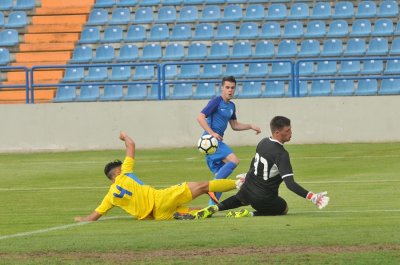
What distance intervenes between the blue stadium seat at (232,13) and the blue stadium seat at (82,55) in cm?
417

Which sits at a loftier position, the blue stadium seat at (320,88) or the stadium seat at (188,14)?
the stadium seat at (188,14)

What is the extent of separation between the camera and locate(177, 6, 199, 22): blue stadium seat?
106 ft

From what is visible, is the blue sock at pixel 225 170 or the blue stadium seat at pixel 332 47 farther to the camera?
the blue stadium seat at pixel 332 47

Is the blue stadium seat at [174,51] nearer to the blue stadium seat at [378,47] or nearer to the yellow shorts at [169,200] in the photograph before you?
the blue stadium seat at [378,47]

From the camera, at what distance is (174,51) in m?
31.0

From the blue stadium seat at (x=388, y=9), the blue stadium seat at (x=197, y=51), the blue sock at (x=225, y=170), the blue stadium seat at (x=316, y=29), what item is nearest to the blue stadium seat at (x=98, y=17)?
the blue stadium seat at (x=197, y=51)

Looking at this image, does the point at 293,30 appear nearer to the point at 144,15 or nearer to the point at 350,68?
the point at 350,68

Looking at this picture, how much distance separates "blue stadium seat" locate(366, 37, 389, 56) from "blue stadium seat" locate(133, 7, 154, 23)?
23.1 feet

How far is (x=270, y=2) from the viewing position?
107 ft

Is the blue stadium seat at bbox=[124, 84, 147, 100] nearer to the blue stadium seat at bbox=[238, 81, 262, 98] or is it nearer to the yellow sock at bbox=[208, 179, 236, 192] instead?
the blue stadium seat at bbox=[238, 81, 262, 98]

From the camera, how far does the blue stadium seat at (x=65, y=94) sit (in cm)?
2983

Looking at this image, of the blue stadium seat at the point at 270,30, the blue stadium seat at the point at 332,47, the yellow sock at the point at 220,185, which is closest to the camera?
the yellow sock at the point at 220,185

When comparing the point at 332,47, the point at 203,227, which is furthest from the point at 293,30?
the point at 203,227

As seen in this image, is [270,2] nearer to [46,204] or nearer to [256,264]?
[46,204]
